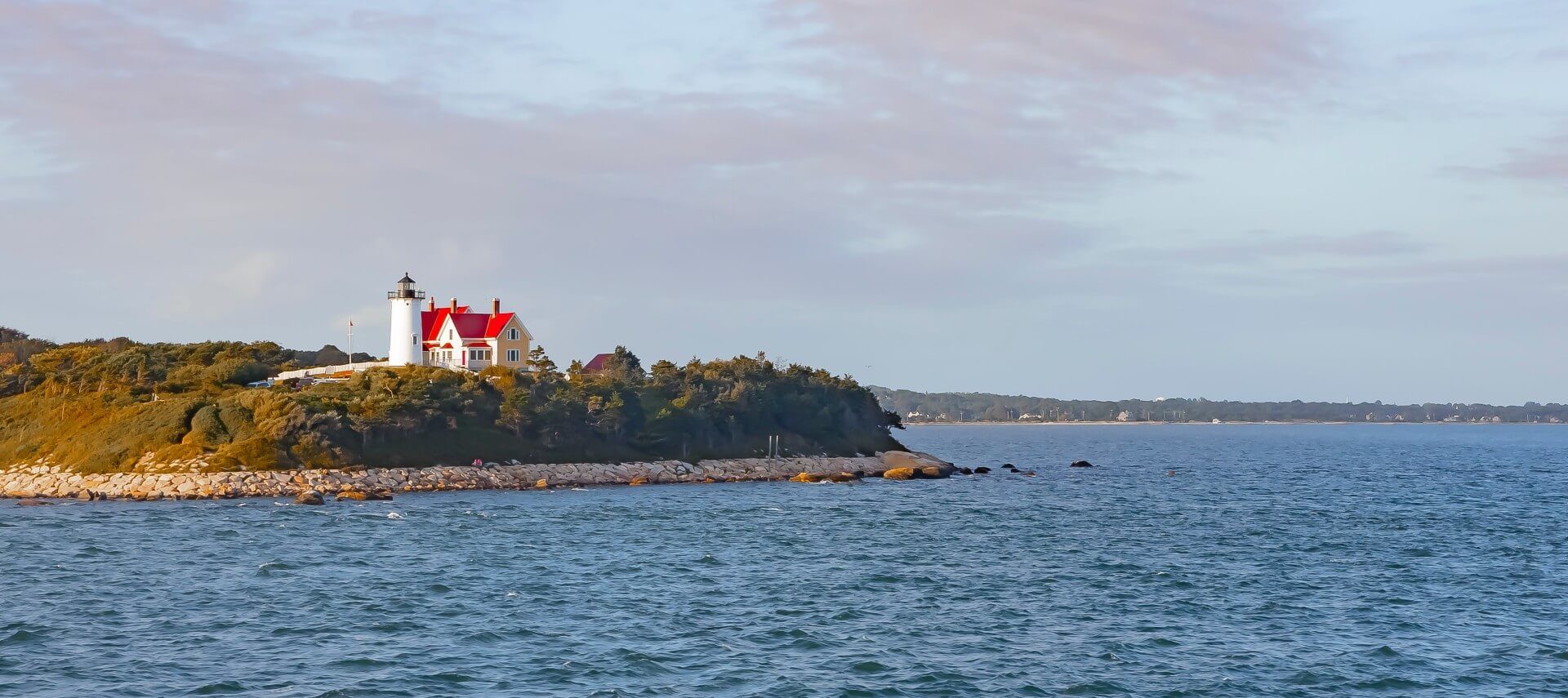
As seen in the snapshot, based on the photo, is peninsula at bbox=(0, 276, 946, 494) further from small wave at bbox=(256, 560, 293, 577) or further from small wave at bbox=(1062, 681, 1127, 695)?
small wave at bbox=(1062, 681, 1127, 695)

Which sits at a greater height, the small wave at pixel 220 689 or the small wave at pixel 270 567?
the small wave at pixel 270 567

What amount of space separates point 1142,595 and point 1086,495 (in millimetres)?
53201

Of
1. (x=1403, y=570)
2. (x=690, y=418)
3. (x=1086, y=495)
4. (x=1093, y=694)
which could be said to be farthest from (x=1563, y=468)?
(x=1093, y=694)

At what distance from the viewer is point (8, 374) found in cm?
11938

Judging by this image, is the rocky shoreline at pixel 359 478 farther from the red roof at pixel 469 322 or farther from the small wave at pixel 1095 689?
the small wave at pixel 1095 689

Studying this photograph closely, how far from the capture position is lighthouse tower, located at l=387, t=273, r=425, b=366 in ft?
409

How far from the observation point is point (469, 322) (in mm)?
131750

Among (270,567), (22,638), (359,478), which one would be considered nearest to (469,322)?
(359,478)

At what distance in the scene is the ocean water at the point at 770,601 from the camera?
33.8m

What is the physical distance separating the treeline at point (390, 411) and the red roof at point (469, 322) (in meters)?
7.25

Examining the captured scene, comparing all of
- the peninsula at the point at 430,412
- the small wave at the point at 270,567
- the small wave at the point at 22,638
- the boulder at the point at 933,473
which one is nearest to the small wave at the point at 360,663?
the small wave at the point at 22,638

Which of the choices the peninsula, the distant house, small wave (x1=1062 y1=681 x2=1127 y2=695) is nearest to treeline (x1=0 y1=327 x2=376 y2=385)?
the peninsula

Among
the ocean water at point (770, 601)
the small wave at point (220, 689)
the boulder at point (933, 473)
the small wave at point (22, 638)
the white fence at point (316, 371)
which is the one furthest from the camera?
the boulder at point (933, 473)

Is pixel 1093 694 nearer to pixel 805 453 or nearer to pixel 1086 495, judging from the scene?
pixel 1086 495
